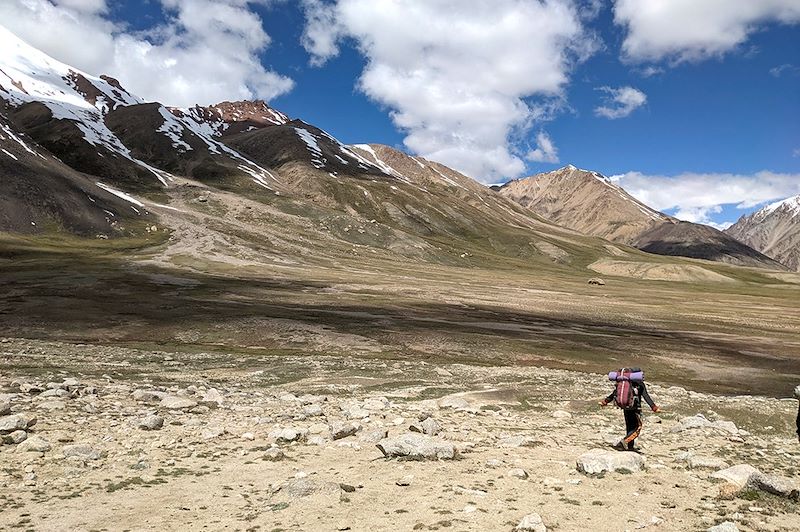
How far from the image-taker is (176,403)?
74.6ft

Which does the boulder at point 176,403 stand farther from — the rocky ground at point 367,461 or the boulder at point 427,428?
the boulder at point 427,428

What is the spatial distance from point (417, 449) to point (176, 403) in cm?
1160

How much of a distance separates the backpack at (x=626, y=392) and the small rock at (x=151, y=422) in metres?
16.4

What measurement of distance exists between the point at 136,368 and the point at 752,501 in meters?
33.8

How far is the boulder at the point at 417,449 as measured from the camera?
55.0ft

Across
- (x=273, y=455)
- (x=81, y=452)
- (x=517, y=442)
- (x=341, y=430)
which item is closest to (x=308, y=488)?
(x=273, y=455)

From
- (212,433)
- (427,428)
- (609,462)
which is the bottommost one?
(212,433)

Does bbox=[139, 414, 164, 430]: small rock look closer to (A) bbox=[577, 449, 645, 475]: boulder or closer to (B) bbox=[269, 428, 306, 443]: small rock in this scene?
(B) bbox=[269, 428, 306, 443]: small rock

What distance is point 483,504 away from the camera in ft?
42.6

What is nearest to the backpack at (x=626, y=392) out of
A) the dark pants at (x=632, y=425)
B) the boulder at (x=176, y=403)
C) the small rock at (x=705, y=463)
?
the dark pants at (x=632, y=425)

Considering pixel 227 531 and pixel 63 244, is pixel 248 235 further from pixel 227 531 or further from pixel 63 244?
pixel 227 531

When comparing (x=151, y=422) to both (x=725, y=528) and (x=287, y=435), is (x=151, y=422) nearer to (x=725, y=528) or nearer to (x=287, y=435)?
(x=287, y=435)

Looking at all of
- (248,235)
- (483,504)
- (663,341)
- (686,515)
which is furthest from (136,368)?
(248,235)

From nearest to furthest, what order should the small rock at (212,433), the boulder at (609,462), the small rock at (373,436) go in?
the boulder at (609,462)
the small rock at (373,436)
the small rock at (212,433)
